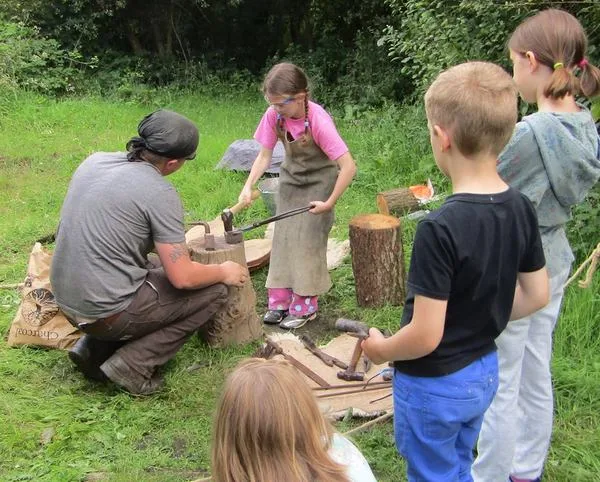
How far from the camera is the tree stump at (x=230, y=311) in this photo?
4.26 metres

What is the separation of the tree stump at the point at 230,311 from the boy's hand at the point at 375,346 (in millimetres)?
2101

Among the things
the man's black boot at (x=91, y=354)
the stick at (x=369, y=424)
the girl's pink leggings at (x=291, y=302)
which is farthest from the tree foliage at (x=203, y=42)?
the stick at (x=369, y=424)

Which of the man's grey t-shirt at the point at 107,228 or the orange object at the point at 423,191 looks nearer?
the man's grey t-shirt at the point at 107,228

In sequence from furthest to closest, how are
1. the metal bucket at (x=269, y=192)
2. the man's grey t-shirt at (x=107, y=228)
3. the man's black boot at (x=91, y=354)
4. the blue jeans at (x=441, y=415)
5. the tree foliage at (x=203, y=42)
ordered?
the tree foliage at (x=203, y=42) → the metal bucket at (x=269, y=192) → the man's black boot at (x=91, y=354) → the man's grey t-shirt at (x=107, y=228) → the blue jeans at (x=441, y=415)

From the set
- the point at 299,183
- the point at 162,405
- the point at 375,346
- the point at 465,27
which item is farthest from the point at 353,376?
the point at 465,27

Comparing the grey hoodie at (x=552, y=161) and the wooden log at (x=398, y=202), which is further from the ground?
the grey hoodie at (x=552, y=161)

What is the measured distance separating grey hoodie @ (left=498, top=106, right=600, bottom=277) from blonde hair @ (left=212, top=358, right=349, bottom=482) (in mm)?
1220

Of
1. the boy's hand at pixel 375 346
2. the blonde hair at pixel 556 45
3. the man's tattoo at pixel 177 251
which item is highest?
the blonde hair at pixel 556 45

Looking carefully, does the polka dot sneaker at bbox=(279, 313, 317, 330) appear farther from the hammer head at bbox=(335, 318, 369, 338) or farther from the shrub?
the shrub

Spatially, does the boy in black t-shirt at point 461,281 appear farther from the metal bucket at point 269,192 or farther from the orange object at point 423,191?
the orange object at point 423,191

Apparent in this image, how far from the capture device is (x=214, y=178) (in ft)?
24.5

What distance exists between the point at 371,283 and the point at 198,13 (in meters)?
12.2

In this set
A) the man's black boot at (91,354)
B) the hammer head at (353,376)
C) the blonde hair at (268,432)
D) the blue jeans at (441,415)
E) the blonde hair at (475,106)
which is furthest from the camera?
the hammer head at (353,376)

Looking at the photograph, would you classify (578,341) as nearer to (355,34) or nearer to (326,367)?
(326,367)
